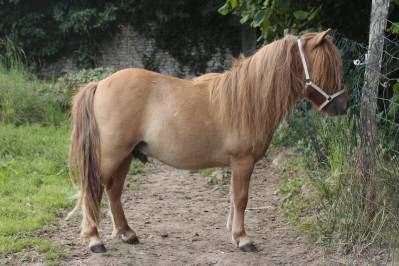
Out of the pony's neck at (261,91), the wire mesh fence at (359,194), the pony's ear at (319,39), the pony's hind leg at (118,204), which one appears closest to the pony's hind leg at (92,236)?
the pony's hind leg at (118,204)

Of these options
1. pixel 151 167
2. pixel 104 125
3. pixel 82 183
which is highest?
pixel 104 125

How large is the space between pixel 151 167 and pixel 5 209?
2410 millimetres

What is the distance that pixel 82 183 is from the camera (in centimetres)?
428

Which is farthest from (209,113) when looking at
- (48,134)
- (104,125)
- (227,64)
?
(227,64)

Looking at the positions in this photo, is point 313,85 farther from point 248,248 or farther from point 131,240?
point 131,240

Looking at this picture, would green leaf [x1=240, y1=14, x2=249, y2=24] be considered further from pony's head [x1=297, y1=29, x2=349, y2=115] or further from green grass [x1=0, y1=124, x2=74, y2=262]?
green grass [x1=0, y1=124, x2=74, y2=262]

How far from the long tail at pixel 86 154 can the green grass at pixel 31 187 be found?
433 mm

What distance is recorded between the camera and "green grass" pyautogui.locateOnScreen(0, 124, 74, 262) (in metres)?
4.43

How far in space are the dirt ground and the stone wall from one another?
30.0 ft

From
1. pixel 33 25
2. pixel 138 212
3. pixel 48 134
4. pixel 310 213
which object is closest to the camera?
pixel 310 213

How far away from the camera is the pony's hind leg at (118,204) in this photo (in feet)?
14.9

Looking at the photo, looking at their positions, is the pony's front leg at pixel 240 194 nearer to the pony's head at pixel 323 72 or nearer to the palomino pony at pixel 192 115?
the palomino pony at pixel 192 115

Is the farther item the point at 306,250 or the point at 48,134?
the point at 48,134

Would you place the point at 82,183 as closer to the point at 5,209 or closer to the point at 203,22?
the point at 5,209
